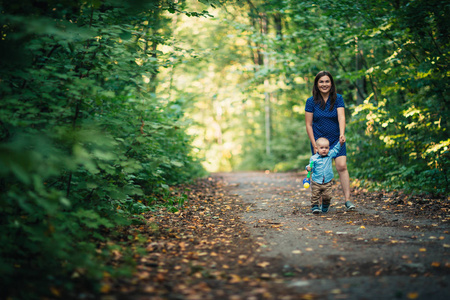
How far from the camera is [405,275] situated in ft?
10.3

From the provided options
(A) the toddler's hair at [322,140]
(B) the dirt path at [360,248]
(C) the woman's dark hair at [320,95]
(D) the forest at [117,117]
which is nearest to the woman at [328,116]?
(C) the woman's dark hair at [320,95]

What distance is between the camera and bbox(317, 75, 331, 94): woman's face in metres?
6.01

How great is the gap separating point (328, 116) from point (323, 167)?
0.86 metres

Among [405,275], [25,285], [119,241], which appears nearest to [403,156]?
[405,275]

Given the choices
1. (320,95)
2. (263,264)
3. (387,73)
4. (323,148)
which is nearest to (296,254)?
(263,264)

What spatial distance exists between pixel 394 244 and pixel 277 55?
29.7ft

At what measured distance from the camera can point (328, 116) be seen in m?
6.02

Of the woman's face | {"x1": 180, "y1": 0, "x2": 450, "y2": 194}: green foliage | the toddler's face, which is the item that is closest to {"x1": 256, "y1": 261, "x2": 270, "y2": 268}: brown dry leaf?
the toddler's face

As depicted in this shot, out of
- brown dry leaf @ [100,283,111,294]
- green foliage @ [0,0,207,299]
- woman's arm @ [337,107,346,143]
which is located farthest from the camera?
woman's arm @ [337,107,346,143]

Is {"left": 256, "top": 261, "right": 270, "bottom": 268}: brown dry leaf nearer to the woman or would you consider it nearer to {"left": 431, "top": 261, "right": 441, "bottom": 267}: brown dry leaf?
{"left": 431, "top": 261, "right": 441, "bottom": 267}: brown dry leaf

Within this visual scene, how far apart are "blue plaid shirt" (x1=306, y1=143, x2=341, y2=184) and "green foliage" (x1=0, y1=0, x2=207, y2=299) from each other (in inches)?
99.6

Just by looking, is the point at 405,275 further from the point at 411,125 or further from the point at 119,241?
the point at 411,125

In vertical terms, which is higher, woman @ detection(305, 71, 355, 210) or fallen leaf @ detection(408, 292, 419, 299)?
woman @ detection(305, 71, 355, 210)

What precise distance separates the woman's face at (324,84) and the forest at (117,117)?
2027 millimetres
